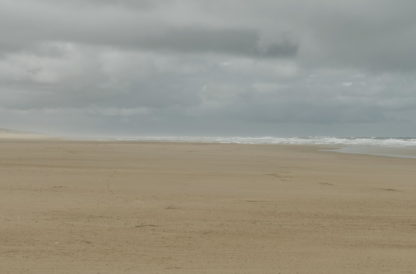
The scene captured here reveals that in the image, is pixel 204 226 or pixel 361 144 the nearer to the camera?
pixel 204 226

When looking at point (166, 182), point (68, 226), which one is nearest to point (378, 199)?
point (166, 182)

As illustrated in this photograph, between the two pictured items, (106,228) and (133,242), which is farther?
(106,228)

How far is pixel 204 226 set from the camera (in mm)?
8914

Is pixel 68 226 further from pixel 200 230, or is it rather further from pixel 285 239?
pixel 285 239

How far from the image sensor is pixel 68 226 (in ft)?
28.5

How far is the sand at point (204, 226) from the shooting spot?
21.9 feet

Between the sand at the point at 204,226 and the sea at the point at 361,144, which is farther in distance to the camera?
the sea at the point at 361,144

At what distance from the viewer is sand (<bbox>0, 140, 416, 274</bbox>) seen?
668 cm

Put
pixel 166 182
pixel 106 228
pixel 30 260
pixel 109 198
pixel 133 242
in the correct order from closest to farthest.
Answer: pixel 30 260 < pixel 133 242 < pixel 106 228 < pixel 109 198 < pixel 166 182

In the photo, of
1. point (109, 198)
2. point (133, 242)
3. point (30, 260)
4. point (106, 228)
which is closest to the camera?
point (30, 260)

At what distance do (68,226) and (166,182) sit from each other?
22.6 feet

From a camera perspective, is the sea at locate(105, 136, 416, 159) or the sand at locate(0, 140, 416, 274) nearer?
the sand at locate(0, 140, 416, 274)

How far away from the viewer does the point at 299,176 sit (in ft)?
59.3

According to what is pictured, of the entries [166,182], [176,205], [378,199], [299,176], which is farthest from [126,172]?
[378,199]
